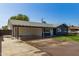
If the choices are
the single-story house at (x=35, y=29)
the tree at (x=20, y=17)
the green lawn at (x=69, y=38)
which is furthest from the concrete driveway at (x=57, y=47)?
the tree at (x=20, y=17)

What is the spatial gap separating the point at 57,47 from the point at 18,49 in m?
1.11

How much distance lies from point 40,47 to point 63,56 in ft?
2.42

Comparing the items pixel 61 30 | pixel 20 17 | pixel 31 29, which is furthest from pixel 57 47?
pixel 20 17

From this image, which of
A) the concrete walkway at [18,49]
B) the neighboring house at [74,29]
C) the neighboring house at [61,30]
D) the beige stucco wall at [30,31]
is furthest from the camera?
the beige stucco wall at [30,31]

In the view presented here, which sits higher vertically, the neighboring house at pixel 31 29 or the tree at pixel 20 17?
the tree at pixel 20 17

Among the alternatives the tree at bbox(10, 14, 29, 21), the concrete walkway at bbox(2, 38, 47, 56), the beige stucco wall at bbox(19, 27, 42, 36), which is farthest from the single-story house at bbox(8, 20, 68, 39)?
the concrete walkway at bbox(2, 38, 47, 56)

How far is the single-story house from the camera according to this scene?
7750mm

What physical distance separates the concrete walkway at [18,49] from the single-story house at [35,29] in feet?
0.94

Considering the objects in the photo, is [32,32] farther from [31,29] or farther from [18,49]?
[18,49]

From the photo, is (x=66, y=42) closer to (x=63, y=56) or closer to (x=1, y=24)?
(x=63, y=56)

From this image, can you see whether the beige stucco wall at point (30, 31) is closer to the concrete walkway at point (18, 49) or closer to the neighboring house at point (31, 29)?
the neighboring house at point (31, 29)

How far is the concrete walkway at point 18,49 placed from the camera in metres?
7.34

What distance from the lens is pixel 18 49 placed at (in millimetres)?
7477

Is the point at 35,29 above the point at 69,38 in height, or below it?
above
